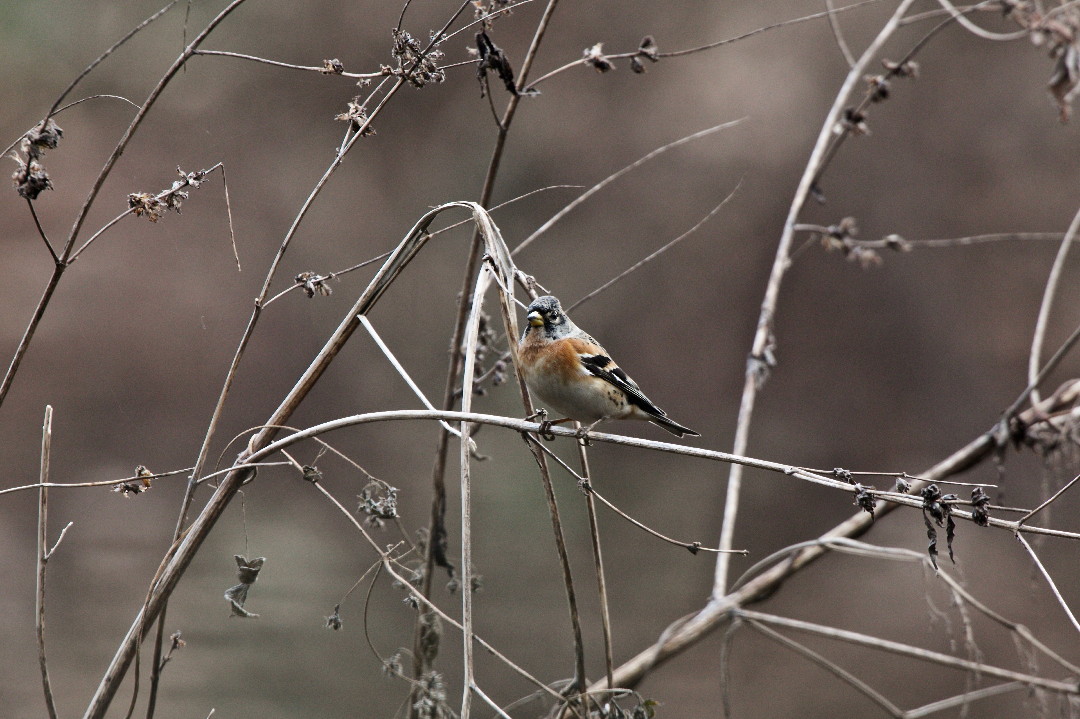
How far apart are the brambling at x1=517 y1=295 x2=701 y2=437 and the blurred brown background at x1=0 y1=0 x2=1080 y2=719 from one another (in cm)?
419

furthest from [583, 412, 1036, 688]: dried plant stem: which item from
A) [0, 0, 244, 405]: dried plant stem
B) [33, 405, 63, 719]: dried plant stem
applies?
[0, 0, 244, 405]: dried plant stem

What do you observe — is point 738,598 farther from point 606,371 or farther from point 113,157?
point 113,157

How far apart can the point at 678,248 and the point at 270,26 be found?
4807 mm

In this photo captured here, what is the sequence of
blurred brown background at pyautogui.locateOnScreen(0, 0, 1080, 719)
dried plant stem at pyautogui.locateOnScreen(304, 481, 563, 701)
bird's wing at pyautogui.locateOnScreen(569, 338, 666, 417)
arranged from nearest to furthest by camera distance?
dried plant stem at pyautogui.locateOnScreen(304, 481, 563, 701), bird's wing at pyautogui.locateOnScreen(569, 338, 666, 417), blurred brown background at pyautogui.locateOnScreen(0, 0, 1080, 719)

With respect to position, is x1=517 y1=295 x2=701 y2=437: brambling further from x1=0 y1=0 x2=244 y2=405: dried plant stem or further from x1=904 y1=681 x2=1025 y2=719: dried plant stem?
x1=0 y1=0 x2=244 y2=405: dried plant stem

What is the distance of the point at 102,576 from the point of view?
7004mm

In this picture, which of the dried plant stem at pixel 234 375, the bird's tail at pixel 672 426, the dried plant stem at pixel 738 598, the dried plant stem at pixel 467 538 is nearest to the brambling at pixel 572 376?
the bird's tail at pixel 672 426

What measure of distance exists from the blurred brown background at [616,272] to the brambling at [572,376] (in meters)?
4.19

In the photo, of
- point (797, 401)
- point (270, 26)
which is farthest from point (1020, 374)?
point (270, 26)

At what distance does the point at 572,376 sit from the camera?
3.15 meters

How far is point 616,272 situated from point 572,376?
5249 mm

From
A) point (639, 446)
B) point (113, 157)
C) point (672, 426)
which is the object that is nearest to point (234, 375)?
point (113, 157)

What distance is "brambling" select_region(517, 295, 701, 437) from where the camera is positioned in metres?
3.16

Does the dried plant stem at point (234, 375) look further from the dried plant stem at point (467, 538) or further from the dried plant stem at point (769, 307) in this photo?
the dried plant stem at point (769, 307)
